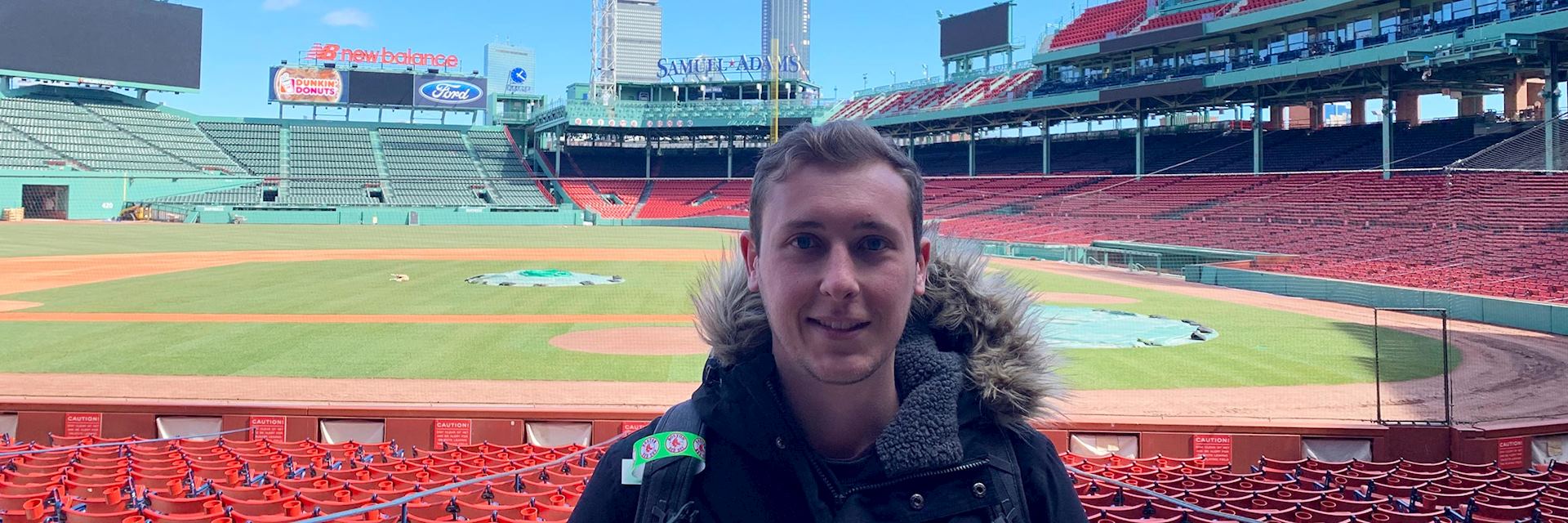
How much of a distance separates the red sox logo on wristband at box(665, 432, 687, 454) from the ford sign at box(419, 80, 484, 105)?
3285 inches

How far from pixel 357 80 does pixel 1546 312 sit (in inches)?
3077

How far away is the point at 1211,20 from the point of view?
45.1 metres

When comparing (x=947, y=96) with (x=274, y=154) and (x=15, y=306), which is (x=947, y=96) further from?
(x=15, y=306)

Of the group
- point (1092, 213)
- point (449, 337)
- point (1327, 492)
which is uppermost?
point (1092, 213)

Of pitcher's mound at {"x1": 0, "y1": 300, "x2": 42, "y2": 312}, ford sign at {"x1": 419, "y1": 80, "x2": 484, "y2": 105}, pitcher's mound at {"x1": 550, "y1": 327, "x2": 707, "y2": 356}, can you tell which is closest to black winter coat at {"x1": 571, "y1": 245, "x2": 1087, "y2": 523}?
pitcher's mound at {"x1": 550, "y1": 327, "x2": 707, "y2": 356}

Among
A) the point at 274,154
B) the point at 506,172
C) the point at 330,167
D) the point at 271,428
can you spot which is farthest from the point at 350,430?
the point at 274,154

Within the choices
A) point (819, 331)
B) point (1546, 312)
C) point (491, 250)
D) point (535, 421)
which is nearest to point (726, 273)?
point (819, 331)

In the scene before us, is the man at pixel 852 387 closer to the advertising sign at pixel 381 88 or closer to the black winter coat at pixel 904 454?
the black winter coat at pixel 904 454

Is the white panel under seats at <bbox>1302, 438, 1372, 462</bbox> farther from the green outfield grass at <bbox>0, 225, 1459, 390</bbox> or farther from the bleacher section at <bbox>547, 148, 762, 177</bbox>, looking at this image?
the bleacher section at <bbox>547, 148, 762, 177</bbox>

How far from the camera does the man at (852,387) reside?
1994mm

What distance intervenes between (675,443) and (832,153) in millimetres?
708

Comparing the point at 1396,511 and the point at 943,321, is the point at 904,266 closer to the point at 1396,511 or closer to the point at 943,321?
the point at 943,321

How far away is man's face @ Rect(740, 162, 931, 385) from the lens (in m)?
2.07

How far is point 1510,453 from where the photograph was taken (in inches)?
370
